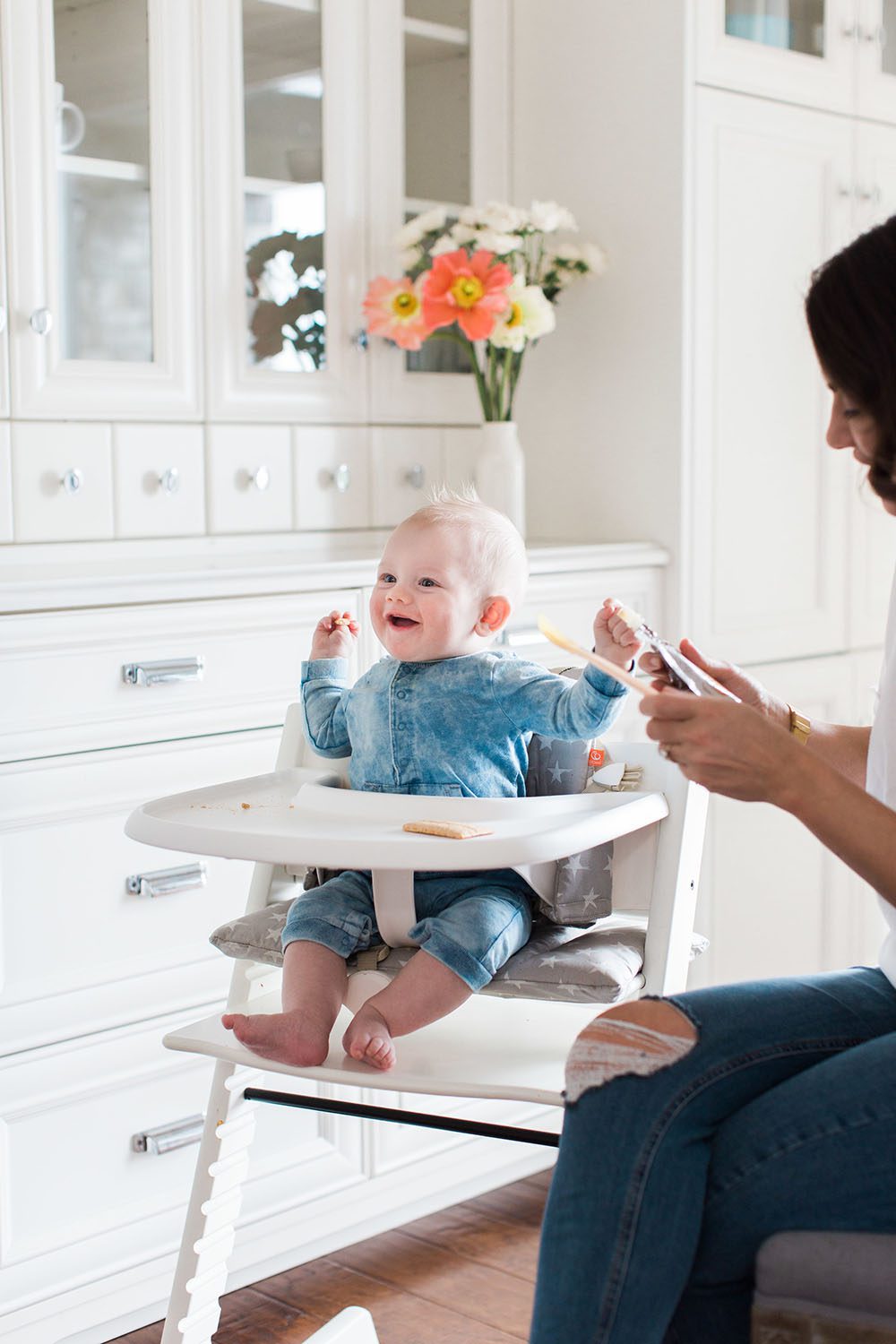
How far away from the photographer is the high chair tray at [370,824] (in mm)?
1251

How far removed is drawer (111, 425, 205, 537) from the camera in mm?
2211

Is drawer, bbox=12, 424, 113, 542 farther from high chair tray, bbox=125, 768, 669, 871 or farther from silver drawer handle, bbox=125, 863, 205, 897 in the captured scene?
high chair tray, bbox=125, 768, 669, 871

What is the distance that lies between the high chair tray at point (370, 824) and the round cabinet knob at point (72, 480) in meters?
0.77

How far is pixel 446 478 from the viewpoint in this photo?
8.68 feet

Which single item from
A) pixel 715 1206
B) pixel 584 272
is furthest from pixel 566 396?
pixel 715 1206

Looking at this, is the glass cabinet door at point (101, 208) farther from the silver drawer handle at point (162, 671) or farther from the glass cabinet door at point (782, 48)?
the glass cabinet door at point (782, 48)

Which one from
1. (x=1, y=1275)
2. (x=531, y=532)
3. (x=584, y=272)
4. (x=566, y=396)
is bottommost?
(x=1, y=1275)

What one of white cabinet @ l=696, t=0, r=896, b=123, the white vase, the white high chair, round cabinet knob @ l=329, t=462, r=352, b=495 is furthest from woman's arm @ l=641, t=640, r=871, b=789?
white cabinet @ l=696, t=0, r=896, b=123

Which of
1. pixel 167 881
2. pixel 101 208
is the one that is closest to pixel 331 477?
pixel 101 208

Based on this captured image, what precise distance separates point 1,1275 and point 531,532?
147 centimetres

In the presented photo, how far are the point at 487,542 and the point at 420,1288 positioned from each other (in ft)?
3.46

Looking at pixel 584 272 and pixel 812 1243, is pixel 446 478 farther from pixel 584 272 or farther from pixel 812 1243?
pixel 812 1243

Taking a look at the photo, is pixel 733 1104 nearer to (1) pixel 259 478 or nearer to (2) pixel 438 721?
(2) pixel 438 721

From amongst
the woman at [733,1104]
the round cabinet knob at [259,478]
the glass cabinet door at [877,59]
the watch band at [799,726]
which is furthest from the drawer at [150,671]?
Result: the glass cabinet door at [877,59]
